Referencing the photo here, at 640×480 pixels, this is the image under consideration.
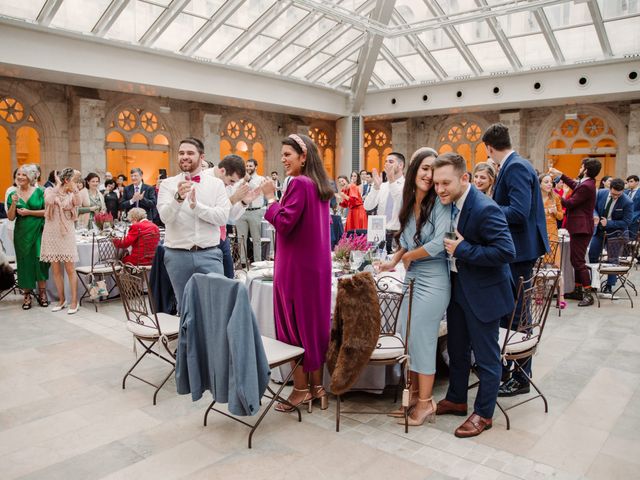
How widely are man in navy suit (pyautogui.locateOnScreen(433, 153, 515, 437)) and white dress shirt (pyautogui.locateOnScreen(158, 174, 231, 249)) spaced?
1.68 m

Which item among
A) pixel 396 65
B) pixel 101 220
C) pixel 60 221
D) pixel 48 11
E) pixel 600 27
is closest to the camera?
pixel 60 221

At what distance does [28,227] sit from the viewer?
6203 mm

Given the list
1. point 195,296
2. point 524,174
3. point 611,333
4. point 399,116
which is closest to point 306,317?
point 195,296

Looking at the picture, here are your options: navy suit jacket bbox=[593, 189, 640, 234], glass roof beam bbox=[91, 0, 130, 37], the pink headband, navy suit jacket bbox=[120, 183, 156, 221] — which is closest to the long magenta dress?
the pink headband

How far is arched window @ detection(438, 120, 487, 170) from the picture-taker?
1727cm

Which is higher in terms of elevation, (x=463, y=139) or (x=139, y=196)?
(x=463, y=139)

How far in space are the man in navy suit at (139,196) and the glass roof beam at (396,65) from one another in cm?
825

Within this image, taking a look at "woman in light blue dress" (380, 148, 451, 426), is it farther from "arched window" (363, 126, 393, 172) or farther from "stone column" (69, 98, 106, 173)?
"arched window" (363, 126, 393, 172)

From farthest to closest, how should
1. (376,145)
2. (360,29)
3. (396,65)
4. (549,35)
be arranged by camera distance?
(376,145) → (396,65) → (360,29) → (549,35)

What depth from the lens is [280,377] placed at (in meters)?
3.91

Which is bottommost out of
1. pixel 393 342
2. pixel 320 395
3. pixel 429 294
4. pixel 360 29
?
pixel 320 395

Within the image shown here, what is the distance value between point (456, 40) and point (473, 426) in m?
12.1

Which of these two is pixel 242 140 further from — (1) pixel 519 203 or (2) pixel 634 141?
(1) pixel 519 203

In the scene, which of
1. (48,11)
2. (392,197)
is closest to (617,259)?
(392,197)
